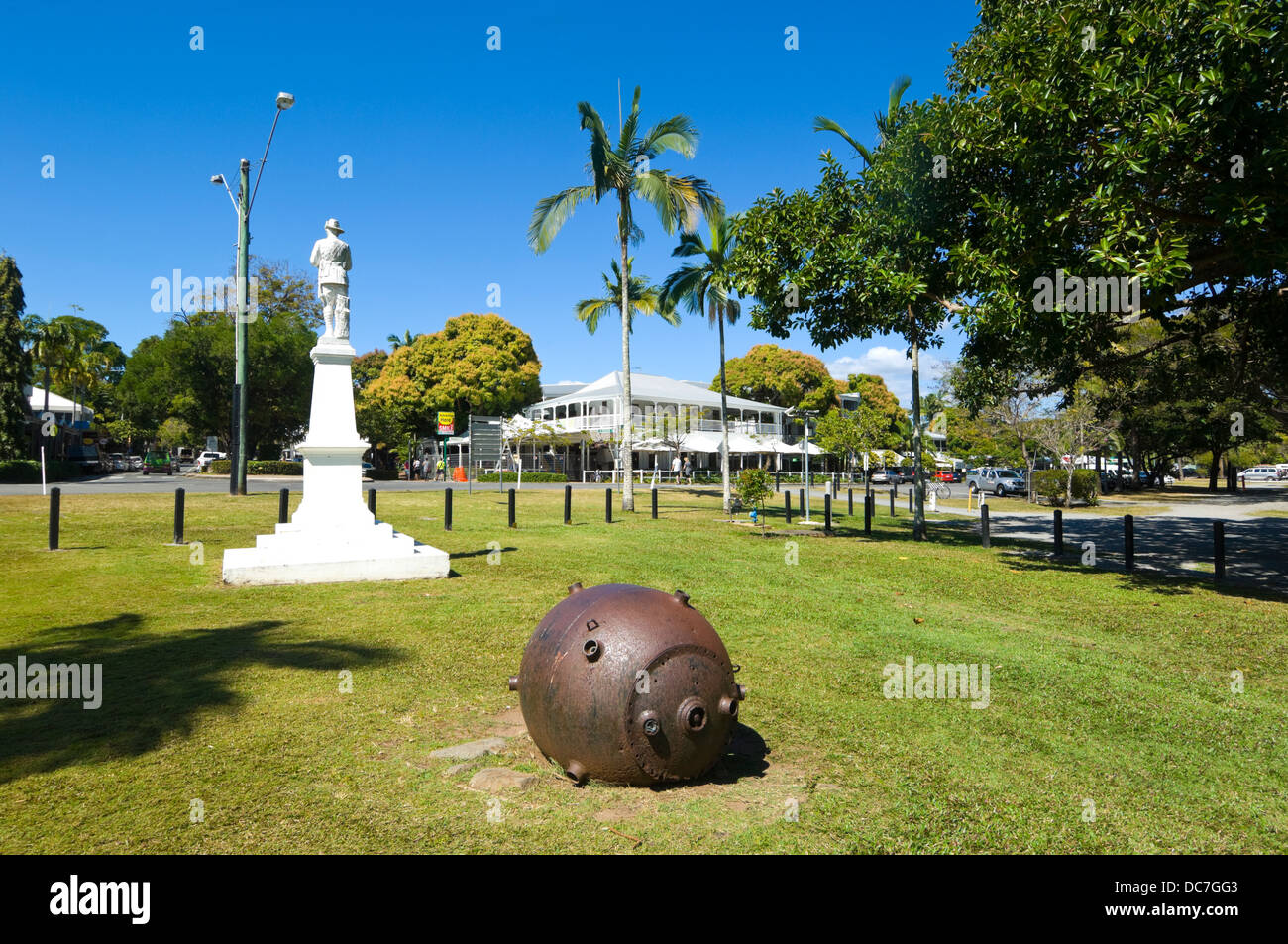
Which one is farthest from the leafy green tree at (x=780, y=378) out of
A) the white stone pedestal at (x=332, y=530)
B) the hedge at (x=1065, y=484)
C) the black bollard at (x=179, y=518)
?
the white stone pedestal at (x=332, y=530)

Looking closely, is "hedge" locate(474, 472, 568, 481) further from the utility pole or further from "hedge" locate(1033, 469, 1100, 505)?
"hedge" locate(1033, 469, 1100, 505)

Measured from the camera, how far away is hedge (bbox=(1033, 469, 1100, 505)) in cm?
3102

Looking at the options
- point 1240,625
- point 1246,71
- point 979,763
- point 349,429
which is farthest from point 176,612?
point 1246,71

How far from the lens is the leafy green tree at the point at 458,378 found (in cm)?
5103

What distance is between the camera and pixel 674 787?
13.0ft

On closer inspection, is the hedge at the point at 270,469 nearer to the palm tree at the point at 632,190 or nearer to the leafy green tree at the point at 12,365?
the leafy green tree at the point at 12,365

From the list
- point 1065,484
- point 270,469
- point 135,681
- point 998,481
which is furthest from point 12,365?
point 998,481

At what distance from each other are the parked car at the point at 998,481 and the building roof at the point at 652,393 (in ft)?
62.7

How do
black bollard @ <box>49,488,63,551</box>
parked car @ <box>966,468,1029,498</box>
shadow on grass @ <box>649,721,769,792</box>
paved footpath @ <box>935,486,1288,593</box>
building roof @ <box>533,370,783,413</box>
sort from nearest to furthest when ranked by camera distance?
shadow on grass @ <box>649,721,769,792</box>
black bollard @ <box>49,488,63,551</box>
paved footpath @ <box>935,486,1288,593</box>
parked car @ <box>966,468,1029,498</box>
building roof @ <box>533,370,783,413</box>

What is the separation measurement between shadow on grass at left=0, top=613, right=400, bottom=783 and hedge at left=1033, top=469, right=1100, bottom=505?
3212cm

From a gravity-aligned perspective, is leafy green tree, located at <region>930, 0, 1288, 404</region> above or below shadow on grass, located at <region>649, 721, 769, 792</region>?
above

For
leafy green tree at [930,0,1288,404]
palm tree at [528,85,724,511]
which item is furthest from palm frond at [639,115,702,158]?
leafy green tree at [930,0,1288,404]

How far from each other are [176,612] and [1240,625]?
482 inches
